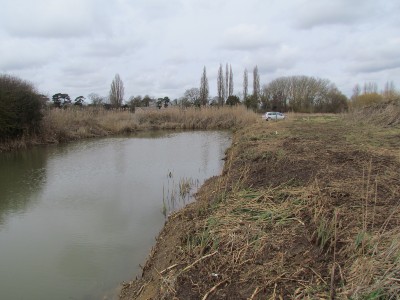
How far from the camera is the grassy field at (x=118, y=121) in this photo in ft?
66.6

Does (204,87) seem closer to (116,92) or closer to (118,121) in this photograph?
(116,92)

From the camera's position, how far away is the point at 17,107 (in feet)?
57.4

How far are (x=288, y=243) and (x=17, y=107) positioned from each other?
17865 mm

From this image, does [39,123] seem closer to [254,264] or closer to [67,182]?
[67,182]

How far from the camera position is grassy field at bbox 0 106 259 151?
20.3 m

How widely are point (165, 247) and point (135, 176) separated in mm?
6479

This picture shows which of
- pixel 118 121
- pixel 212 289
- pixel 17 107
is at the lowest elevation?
pixel 212 289

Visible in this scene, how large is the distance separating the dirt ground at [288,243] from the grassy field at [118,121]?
52.7 ft

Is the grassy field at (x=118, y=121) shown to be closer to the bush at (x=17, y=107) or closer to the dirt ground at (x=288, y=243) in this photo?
the bush at (x=17, y=107)

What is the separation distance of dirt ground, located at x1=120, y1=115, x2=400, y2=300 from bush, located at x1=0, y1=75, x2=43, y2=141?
49.0 feet

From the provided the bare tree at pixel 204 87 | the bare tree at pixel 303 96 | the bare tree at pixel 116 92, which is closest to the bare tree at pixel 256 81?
the bare tree at pixel 303 96

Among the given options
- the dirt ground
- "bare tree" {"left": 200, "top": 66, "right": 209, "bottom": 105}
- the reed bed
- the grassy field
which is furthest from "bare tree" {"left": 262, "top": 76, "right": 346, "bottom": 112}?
the dirt ground

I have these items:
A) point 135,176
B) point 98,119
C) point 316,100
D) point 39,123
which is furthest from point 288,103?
point 135,176

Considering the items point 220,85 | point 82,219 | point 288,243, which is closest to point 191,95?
point 220,85
